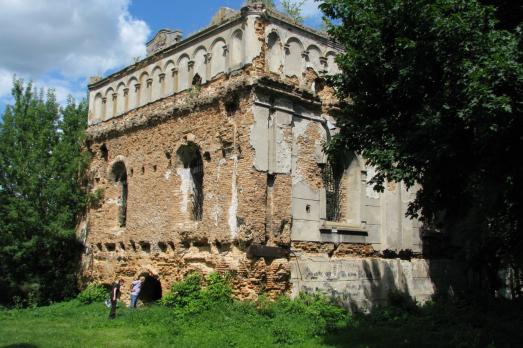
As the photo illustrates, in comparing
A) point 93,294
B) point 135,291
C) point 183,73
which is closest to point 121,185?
point 93,294

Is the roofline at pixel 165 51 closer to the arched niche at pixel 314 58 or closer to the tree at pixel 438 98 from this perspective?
the arched niche at pixel 314 58

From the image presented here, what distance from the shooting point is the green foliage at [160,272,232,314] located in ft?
43.9

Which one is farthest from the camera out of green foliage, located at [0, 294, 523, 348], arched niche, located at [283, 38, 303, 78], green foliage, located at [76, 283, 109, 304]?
green foliage, located at [76, 283, 109, 304]

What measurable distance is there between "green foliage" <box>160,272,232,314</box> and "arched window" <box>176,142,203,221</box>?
81.3 inches

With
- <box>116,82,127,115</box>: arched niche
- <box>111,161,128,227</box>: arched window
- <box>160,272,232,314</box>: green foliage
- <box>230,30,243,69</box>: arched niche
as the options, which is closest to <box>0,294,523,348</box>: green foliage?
<box>160,272,232,314</box>: green foliage

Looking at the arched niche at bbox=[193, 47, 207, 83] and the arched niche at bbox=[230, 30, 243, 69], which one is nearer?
the arched niche at bbox=[230, 30, 243, 69]

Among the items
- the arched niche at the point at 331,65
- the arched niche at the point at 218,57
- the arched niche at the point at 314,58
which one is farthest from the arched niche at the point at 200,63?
the arched niche at the point at 331,65

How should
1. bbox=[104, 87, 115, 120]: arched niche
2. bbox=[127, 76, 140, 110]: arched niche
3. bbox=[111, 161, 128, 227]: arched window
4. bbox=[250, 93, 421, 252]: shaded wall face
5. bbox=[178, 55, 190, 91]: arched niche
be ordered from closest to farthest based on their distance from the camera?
1. bbox=[250, 93, 421, 252]: shaded wall face
2. bbox=[178, 55, 190, 91]: arched niche
3. bbox=[127, 76, 140, 110]: arched niche
4. bbox=[111, 161, 128, 227]: arched window
5. bbox=[104, 87, 115, 120]: arched niche

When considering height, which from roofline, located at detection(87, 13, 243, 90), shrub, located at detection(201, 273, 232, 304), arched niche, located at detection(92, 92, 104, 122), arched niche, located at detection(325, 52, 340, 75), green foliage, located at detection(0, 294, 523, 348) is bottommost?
green foliage, located at detection(0, 294, 523, 348)

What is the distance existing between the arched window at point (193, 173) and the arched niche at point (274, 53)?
10.0 feet

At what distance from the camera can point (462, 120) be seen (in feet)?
29.7

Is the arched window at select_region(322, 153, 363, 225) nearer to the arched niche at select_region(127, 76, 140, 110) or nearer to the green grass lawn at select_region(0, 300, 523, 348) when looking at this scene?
the green grass lawn at select_region(0, 300, 523, 348)

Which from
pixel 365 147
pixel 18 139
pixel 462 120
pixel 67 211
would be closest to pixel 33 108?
pixel 18 139

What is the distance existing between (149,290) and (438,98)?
11.3m
